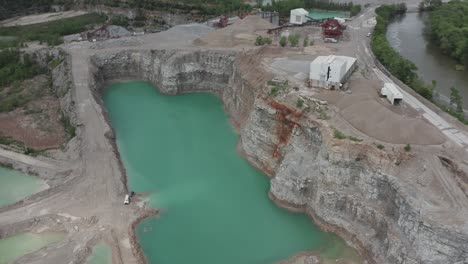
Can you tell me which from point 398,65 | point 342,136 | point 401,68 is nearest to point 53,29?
point 398,65

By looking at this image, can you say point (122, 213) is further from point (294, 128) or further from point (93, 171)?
point (294, 128)

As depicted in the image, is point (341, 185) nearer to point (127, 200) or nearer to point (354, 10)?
point (127, 200)

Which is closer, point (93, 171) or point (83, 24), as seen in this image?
point (93, 171)

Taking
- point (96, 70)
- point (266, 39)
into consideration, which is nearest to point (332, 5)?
point (266, 39)

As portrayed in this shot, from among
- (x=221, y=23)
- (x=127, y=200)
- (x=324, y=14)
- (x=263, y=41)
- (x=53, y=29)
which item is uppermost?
(x=221, y=23)

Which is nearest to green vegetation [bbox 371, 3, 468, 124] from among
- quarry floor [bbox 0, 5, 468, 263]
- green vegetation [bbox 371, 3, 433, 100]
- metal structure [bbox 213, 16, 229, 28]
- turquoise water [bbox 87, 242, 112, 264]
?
green vegetation [bbox 371, 3, 433, 100]

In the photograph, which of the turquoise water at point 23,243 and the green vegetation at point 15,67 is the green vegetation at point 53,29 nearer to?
the green vegetation at point 15,67
